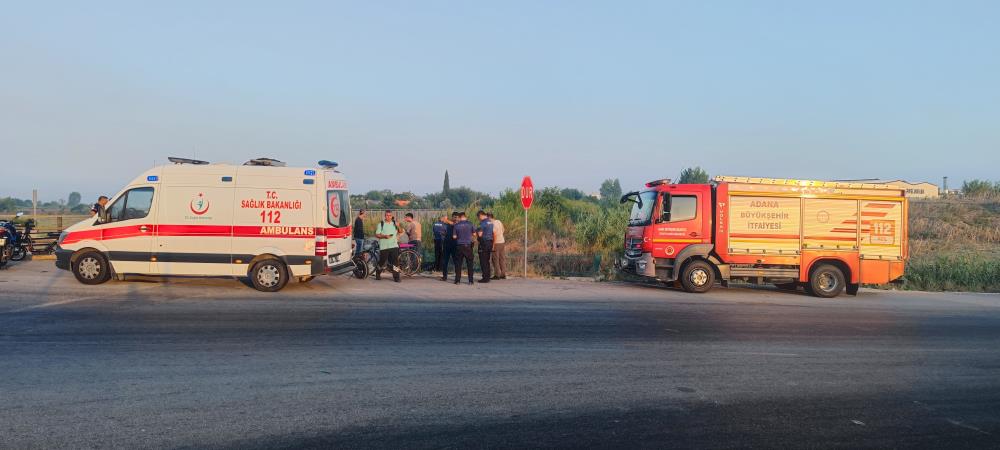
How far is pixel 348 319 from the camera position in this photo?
1046 cm

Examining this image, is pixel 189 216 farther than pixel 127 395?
Yes

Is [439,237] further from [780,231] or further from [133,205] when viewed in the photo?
[780,231]

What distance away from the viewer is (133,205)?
13.5 metres

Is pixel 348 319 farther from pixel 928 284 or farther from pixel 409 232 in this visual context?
pixel 928 284

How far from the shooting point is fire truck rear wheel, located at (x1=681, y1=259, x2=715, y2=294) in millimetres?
14977

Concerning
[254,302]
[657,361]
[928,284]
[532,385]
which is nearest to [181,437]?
[532,385]

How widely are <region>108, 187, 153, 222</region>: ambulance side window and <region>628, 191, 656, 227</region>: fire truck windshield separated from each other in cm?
1031

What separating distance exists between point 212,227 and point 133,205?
5.47 ft

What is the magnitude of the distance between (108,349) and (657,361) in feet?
21.2

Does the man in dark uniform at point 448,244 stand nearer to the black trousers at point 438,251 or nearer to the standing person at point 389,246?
the black trousers at point 438,251

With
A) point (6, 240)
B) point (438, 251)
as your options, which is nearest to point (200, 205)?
point (438, 251)

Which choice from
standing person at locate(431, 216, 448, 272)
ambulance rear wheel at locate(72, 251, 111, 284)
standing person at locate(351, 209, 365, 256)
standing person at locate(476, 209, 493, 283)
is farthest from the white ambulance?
standing person at locate(431, 216, 448, 272)

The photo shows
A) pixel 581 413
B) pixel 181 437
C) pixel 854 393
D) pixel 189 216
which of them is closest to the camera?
pixel 181 437

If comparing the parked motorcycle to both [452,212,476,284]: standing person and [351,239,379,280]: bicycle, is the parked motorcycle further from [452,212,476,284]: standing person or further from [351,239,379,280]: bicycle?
[452,212,476,284]: standing person
